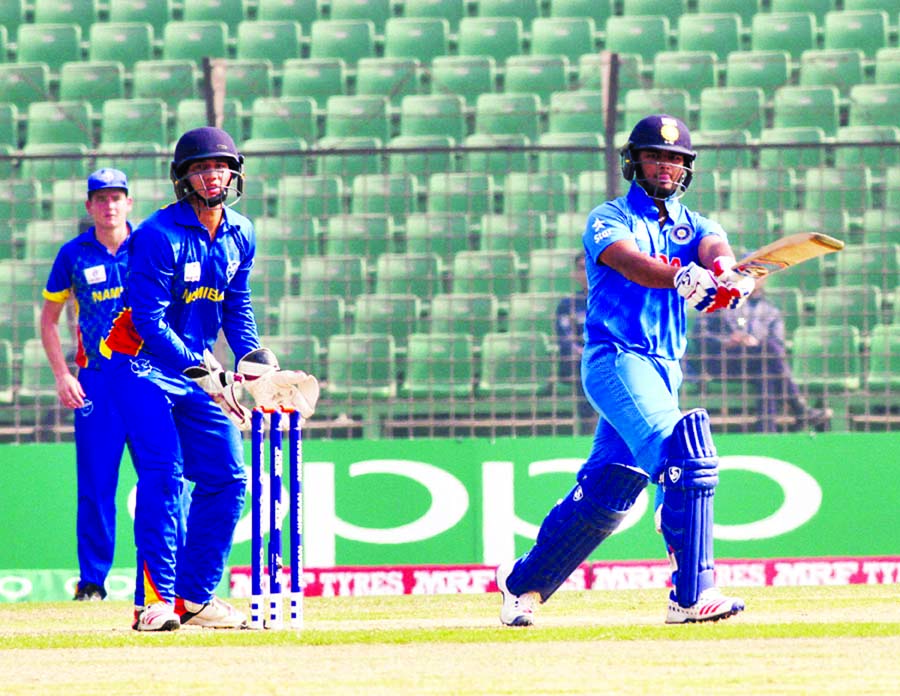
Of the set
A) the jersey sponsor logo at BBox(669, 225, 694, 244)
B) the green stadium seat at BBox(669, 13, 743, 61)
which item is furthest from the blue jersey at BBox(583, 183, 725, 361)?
the green stadium seat at BBox(669, 13, 743, 61)

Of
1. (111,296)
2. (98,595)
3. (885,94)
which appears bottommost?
(98,595)

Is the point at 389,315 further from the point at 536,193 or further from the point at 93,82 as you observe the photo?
the point at 93,82

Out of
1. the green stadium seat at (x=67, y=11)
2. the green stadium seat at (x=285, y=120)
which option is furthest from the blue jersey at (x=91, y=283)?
the green stadium seat at (x=67, y=11)

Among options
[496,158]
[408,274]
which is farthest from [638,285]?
[496,158]

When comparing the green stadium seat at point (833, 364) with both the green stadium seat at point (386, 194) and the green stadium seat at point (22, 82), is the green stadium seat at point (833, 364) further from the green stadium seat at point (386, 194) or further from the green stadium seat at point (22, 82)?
the green stadium seat at point (22, 82)

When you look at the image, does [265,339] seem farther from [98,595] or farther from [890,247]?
[890,247]

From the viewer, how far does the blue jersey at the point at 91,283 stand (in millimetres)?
9250

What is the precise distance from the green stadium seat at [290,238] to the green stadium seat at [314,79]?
13.5 ft

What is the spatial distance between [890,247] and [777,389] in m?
1.44

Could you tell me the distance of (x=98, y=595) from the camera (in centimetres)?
957

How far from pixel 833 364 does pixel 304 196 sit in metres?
3.60

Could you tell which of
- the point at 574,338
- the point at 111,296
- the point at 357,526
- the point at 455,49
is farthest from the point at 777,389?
the point at 455,49

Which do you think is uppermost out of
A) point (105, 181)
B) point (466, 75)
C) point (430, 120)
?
point (466, 75)

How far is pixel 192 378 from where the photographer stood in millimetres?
6758
